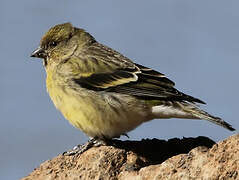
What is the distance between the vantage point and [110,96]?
9469 mm

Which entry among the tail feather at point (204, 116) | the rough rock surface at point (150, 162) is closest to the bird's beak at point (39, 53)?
the rough rock surface at point (150, 162)

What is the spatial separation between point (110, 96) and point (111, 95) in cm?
3

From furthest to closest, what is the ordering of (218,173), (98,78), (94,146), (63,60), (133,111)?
(63,60) < (98,78) < (133,111) < (94,146) < (218,173)

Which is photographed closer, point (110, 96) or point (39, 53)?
point (110, 96)

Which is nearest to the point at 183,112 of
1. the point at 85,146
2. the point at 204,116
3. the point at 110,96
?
the point at 204,116

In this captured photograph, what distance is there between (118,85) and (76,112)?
0.83 meters

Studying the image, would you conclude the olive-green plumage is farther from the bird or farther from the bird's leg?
the bird's leg

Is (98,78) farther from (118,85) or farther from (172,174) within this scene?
(172,174)

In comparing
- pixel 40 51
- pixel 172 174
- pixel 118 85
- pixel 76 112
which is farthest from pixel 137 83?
pixel 172 174

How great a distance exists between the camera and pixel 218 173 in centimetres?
625

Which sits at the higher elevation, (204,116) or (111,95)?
(111,95)

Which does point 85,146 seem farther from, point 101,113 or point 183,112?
point 183,112

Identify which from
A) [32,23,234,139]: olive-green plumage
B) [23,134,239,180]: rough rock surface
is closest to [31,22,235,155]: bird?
[32,23,234,139]: olive-green plumage

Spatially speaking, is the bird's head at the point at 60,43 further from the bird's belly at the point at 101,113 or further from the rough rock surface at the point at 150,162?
the rough rock surface at the point at 150,162
